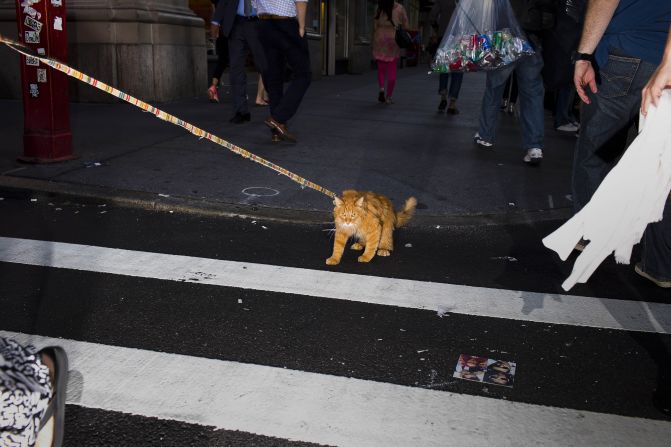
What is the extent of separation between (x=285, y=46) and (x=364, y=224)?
4567 mm

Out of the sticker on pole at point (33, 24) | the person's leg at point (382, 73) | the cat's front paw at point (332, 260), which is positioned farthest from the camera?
the person's leg at point (382, 73)

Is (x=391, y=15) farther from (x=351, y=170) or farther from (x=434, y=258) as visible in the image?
(x=434, y=258)

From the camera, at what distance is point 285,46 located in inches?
326

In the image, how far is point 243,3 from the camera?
9031 millimetres

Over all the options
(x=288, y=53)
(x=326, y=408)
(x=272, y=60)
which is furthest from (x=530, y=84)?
(x=326, y=408)

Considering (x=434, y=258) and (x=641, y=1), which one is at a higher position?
(x=641, y=1)

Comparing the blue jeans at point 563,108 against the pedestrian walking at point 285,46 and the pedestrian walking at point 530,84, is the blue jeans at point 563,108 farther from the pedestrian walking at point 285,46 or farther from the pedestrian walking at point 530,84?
the pedestrian walking at point 285,46

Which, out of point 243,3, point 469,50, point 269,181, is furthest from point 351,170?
point 243,3

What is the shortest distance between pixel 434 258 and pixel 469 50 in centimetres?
433

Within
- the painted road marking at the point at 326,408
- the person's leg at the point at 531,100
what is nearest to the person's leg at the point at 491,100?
the person's leg at the point at 531,100

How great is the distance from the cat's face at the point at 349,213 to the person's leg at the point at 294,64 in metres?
4.21

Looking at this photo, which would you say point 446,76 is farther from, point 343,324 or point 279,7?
point 343,324

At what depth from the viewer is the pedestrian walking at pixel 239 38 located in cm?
862

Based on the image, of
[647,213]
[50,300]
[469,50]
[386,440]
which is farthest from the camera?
[469,50]
